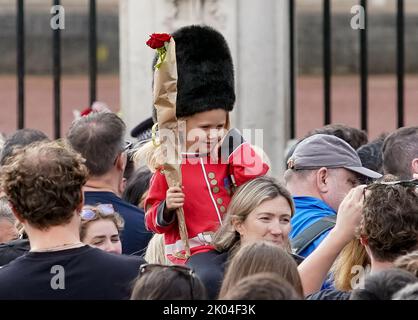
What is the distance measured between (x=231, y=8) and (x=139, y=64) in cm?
69

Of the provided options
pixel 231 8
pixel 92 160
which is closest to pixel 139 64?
pixel 231 8

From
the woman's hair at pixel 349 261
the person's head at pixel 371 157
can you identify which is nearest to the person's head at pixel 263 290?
Result: the woman's hair at pixel 349 261

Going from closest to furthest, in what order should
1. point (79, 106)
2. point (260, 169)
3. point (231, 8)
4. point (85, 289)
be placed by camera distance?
point (85, 289) < point (260, 169) < point (231, 8) < point (79, 106)

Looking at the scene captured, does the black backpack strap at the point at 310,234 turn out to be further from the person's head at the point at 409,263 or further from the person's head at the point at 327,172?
the person's head at the point at 409,263

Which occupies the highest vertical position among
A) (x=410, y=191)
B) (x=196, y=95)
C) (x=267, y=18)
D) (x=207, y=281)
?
(x=267, y=18)

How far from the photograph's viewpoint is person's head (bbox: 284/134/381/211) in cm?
598

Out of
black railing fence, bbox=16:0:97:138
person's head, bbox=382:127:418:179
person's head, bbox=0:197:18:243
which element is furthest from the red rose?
black railing fence, bbox=16:0:97:138

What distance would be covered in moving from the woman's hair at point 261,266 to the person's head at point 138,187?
2378 millimetres

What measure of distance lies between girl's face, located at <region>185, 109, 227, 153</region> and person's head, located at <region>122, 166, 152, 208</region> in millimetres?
1008

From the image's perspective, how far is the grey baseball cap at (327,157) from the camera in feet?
Result: 19.6

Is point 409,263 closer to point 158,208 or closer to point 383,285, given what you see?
point 383,285

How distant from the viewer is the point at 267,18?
8.89 metres

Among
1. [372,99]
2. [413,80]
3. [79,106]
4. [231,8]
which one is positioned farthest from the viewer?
[413,80]

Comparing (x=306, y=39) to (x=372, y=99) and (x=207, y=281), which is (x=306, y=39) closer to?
(x=372, y=99)
